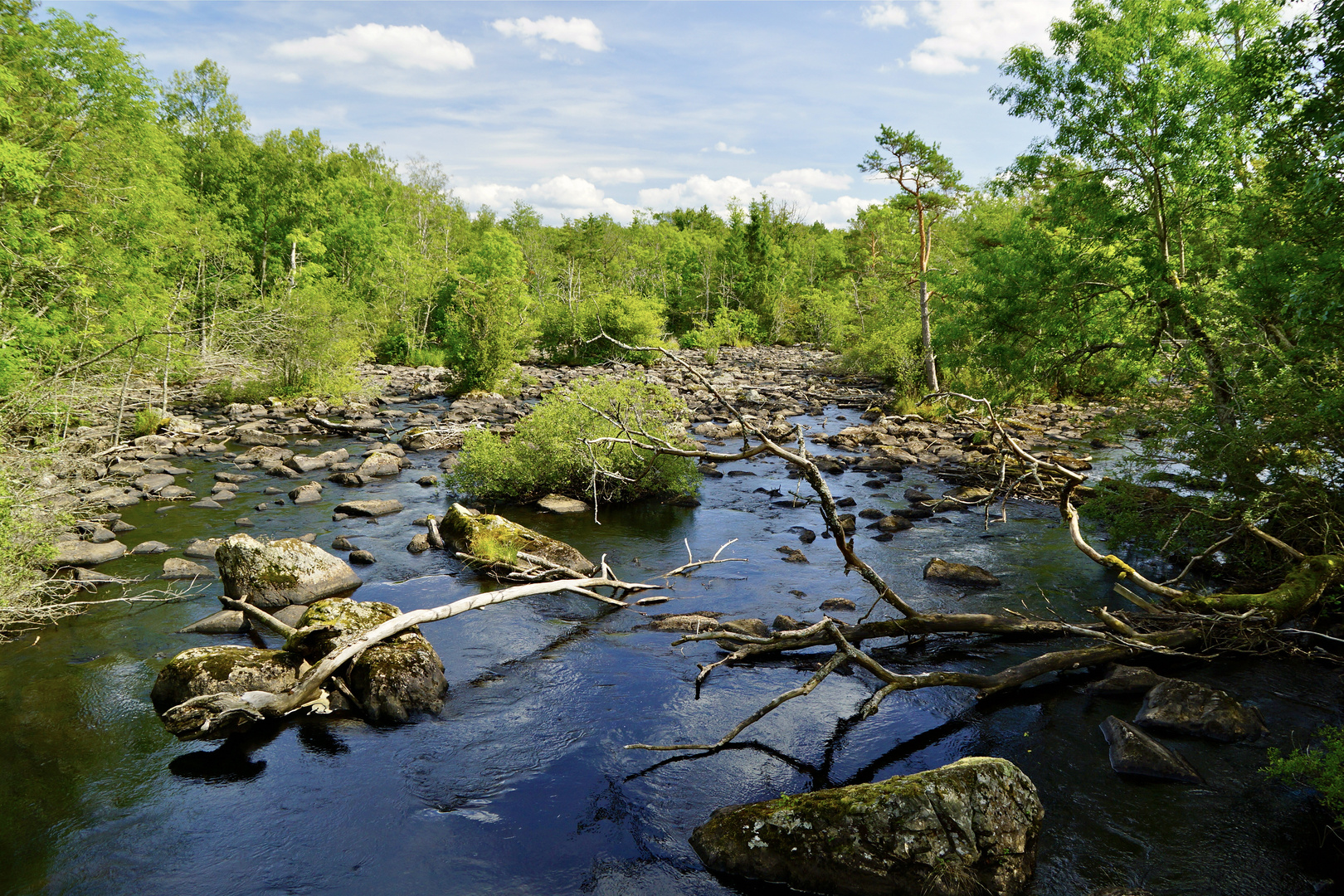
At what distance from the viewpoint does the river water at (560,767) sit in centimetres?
645

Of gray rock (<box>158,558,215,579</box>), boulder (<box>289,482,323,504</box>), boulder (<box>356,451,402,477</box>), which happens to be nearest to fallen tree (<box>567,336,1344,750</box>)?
gray rock (<box>158,558,215,579</box>)

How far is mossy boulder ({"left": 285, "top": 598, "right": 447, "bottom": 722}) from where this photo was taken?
9000 mm

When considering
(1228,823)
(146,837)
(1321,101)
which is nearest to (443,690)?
(146,837)

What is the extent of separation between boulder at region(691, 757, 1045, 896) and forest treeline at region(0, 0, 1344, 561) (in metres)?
5.62

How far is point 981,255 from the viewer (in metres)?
21.2

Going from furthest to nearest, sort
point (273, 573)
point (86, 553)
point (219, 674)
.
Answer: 1. point (86, 553)
2. point (273, 573)
3. point (219, 674)

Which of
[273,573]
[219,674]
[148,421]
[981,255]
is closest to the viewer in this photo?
[219,674]

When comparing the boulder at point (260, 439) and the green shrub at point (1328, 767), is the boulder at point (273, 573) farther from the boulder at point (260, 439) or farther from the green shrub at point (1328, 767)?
the boulder at point (260, 439)

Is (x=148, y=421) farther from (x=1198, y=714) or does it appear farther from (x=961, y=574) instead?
(x=1198, y=714)

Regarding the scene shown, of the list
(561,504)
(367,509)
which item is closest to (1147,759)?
(561,504)

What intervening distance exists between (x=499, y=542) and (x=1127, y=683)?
10299 mm

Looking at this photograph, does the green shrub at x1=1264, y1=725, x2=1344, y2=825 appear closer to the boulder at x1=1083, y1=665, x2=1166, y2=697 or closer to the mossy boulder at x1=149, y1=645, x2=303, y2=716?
the boulder at x1=1083, y1=665, x2=1166, y2=697

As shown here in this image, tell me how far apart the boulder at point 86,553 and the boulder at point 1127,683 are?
16.8 meters

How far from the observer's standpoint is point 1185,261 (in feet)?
47.9
